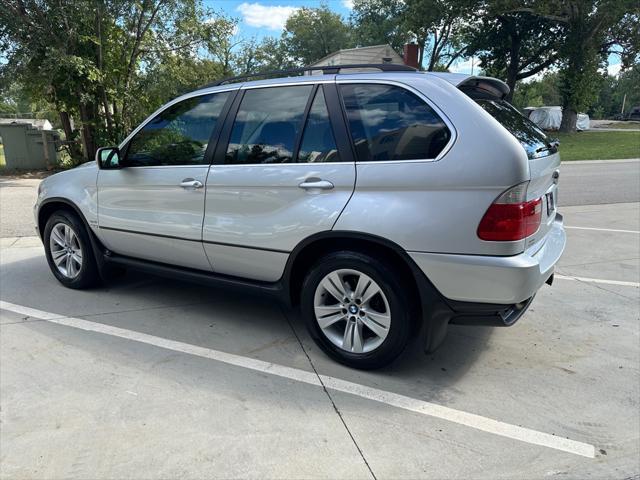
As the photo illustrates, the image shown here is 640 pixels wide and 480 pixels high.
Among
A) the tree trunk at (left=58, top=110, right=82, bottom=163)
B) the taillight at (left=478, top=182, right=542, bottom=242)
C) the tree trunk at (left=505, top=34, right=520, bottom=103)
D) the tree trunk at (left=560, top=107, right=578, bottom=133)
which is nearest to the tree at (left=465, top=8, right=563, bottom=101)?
the tree trunk at (left=505, top=34, right=520, bottom=103)

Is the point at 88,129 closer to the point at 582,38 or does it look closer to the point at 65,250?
the point at 65,250

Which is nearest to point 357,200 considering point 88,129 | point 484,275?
point 484,275

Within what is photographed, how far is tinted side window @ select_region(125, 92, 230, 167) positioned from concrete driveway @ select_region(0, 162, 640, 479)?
1318 mm

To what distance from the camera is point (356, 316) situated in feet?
10.5

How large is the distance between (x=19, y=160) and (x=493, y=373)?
16156mm

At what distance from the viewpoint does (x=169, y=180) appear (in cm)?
388

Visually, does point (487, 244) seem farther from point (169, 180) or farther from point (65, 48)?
point (65, 48)

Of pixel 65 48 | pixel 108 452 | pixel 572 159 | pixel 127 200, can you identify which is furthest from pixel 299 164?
pixel 572 159

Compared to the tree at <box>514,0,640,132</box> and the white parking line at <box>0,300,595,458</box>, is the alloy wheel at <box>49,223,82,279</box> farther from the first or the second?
the tree at <box>514,0,640,132</box>

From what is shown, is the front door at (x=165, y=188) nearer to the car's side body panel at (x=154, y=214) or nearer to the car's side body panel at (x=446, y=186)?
the car's side body panel at (x=154, y=214)

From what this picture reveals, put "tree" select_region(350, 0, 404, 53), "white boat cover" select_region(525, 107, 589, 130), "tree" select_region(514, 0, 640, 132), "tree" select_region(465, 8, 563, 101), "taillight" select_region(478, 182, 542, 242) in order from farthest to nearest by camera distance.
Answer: "tree" select_region(350, 0, 404, 53) → "white boat cover" select_region(525, 107, 589, 130) → "tree" select_region(465, 8, 563, 101) → "tree" select_region(514, 0, 640, 132) → "taillight" select_region(478, 182, 542, 242)

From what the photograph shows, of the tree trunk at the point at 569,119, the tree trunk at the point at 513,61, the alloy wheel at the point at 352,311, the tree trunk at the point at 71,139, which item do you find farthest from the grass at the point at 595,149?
the alloy wheel at the point at 352,311

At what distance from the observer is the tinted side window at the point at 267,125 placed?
3416mm

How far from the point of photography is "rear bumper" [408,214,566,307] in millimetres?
2748
